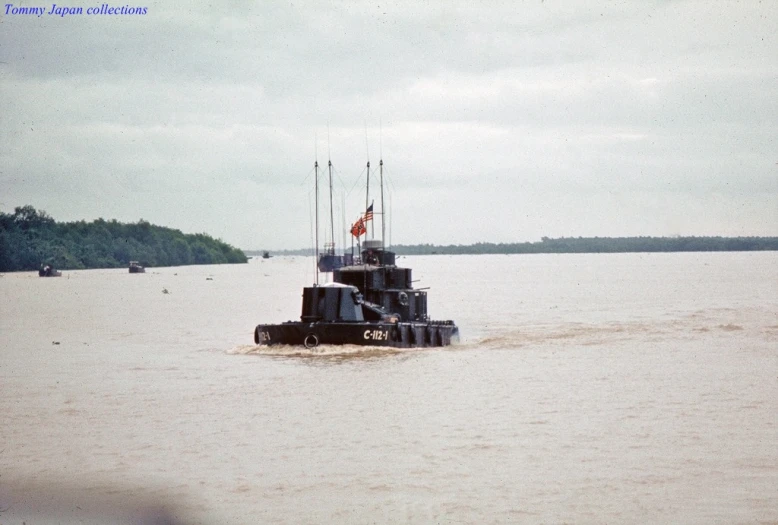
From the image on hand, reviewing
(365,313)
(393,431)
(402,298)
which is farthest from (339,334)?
(393,431)

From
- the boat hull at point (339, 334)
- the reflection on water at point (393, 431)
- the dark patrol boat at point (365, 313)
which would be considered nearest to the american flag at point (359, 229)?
the dark patrol boat at point (365, 313)

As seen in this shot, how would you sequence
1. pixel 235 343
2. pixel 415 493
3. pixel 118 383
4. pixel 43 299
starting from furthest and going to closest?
pixel 43 299 → pixel 235 343 → pixel 118 383 → pixel 415 493

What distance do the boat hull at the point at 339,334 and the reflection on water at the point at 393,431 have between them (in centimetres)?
45

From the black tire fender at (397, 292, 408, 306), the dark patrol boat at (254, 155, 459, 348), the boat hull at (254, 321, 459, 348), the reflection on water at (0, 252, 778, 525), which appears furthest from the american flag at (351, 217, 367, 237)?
the reflection on water at (0, 252, 778, 525)

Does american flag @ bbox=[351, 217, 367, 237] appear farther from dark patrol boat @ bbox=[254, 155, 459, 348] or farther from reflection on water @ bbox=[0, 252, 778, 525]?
reflection on water @ bbox=[0, 252, 778, 525]

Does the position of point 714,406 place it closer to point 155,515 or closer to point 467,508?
point 467,508

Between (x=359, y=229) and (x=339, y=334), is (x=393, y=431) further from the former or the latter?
(x=359, y=229)

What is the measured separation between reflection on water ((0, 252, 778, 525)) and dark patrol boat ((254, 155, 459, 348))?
0.70 meters

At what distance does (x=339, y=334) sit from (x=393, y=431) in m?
16.3

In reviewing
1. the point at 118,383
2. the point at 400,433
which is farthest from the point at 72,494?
the point at 118,383

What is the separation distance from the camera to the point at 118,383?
31.1 meters

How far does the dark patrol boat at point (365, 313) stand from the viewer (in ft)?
127

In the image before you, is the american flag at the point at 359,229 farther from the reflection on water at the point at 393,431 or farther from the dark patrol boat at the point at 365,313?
the reflection on water at the point at 393,431

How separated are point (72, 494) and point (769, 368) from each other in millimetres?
25700
